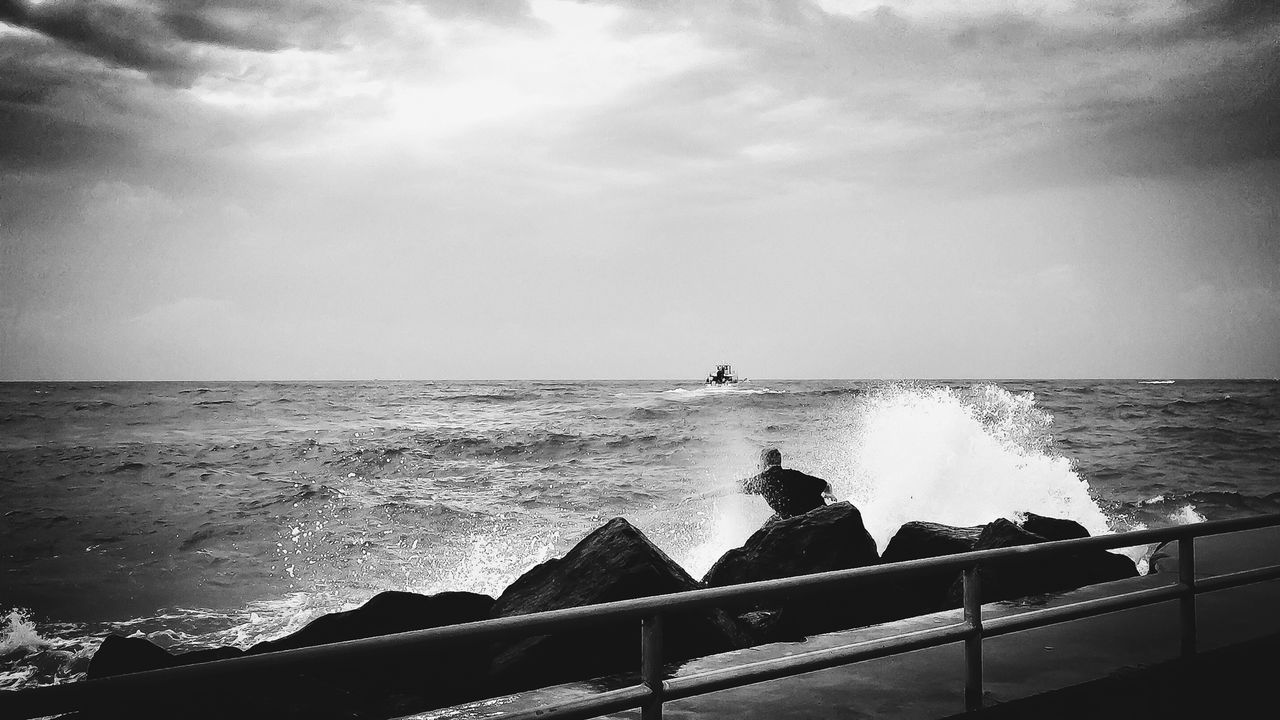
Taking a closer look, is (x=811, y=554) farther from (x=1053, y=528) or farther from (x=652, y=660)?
(x=652, y=660)

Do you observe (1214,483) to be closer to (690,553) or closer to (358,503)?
(690,553)

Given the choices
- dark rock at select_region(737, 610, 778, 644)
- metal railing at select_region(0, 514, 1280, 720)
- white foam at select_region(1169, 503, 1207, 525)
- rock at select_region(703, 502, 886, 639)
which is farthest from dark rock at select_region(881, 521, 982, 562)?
white foam at select_region(1169, 503, 1207, 525)

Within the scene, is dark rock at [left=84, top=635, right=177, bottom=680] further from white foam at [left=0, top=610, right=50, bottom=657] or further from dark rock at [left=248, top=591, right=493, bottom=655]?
white foam at [left=0, top=610, right=50, bottom=657]

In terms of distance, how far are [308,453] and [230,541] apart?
50.8 ft

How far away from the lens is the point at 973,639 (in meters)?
3.41

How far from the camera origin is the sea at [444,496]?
38.8ft

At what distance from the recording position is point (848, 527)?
7.27 meters

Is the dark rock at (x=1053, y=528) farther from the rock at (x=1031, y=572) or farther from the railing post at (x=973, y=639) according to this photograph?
the railing post at (x=973, y=639)

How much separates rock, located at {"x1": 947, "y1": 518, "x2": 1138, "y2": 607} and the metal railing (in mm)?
2158

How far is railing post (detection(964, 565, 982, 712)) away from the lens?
3.35 m

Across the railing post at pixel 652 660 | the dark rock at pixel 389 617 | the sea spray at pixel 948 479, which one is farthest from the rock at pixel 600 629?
the sea spray at pixel 948 479

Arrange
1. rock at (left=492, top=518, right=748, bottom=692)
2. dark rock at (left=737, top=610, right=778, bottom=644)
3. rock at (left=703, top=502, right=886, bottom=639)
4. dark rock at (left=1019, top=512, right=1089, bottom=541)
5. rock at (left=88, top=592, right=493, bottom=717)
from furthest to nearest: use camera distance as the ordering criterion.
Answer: dark rock at (left=1019, top=512, right=1089, bottom=541) < rock at (left=703, top=502, right=886, bottom=639) < dark rock at (left=737, top=610, right=778, bottom=644) < rock at (left=492, top=518, right=748, bottom=692) < rock at (left=88, top=592, right=493, bottom=717)

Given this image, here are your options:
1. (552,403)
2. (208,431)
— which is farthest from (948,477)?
(552,403)

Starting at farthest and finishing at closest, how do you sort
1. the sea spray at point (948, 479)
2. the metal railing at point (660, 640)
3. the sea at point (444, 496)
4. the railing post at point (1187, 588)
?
the sea spray at point (948, 479) → the sea at point (444, 496) → the railing post at point (1187, 588) → the metal railing at point (660, 640)
